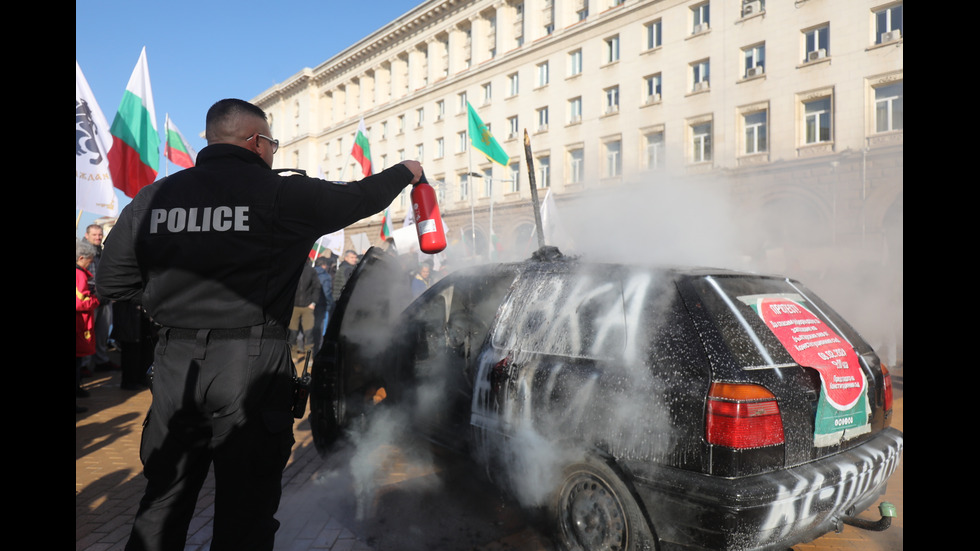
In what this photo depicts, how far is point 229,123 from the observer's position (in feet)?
7.29

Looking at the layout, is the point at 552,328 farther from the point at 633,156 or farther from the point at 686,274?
the point at 633,156

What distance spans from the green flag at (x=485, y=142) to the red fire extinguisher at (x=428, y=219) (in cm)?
1082

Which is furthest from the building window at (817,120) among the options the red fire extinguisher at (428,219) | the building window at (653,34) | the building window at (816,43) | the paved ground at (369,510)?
the red fire extinguisher at (428,219)

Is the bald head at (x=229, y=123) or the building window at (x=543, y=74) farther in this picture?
the building window at (x=543, y=74)

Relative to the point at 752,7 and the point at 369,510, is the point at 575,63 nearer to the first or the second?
the point at 752,7

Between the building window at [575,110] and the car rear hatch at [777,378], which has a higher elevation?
the building window at [575,110]

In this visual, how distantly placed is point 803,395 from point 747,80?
22.6 m

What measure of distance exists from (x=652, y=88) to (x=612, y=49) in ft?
11.6

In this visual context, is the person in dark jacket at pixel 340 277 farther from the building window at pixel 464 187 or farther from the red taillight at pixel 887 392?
the building window at pixel 464 187

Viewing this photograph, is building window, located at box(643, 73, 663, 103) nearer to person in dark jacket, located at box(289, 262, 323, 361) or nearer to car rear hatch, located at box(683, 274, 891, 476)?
person in dark jacket, located at box(289, 262, 323, 361)

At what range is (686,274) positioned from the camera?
8.92 feet

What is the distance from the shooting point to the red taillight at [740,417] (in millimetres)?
2244

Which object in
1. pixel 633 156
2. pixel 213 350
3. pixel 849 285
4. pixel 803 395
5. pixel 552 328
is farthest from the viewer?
pixel 633 156

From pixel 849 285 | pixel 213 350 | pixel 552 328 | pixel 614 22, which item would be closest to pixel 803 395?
pixel 552 328
